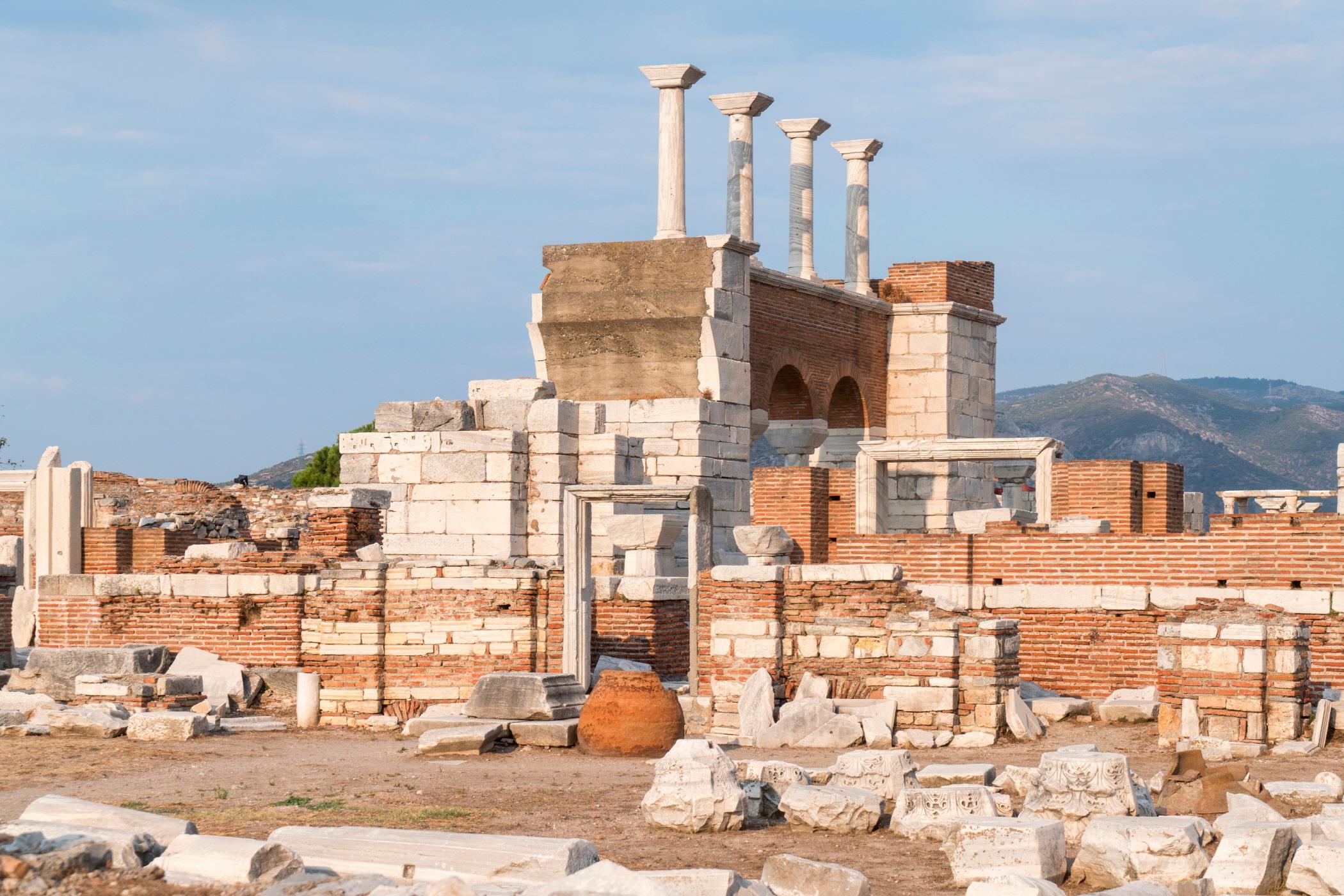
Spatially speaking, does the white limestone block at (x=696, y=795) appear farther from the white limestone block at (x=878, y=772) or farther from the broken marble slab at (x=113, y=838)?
the broken marble slab at (x=113, y=838)

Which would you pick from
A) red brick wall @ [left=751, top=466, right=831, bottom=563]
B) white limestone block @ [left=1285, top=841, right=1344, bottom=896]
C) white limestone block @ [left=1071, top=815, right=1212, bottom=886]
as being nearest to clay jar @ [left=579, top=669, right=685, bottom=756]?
white limestone block @ [left=1071, top=815, right=1212, bottom=886]

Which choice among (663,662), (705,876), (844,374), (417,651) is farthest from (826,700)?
(844,374)

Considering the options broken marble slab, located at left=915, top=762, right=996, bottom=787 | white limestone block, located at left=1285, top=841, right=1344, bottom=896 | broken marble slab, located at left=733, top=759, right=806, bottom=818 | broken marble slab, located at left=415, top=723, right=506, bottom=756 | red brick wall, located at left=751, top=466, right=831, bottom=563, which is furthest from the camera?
red brick wall, located at left=751, top=466, right=831, bottom=563

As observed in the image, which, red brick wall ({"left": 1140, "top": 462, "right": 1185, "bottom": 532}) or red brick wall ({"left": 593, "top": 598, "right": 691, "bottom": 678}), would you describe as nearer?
red brick wall ({"left": 593, "top": 598, "right": 691, "bottom": 678})

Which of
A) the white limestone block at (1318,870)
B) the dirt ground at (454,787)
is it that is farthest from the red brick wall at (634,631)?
the white limestone block at (1318,870)

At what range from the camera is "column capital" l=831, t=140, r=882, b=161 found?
28891 mm

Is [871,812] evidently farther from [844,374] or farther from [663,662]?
[844,374]

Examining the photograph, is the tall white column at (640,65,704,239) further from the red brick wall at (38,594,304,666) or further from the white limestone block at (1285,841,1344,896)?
the white limestone block at (1285,841,1344,896)

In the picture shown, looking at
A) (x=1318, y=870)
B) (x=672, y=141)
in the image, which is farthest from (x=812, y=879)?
(x=672, y=141)

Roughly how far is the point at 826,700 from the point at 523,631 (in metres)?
3.30

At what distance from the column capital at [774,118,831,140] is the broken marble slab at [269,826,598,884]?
68.2 feet

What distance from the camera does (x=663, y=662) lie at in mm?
16547

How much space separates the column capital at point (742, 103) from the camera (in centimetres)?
2545

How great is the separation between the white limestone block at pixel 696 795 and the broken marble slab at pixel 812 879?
69.8 inches
